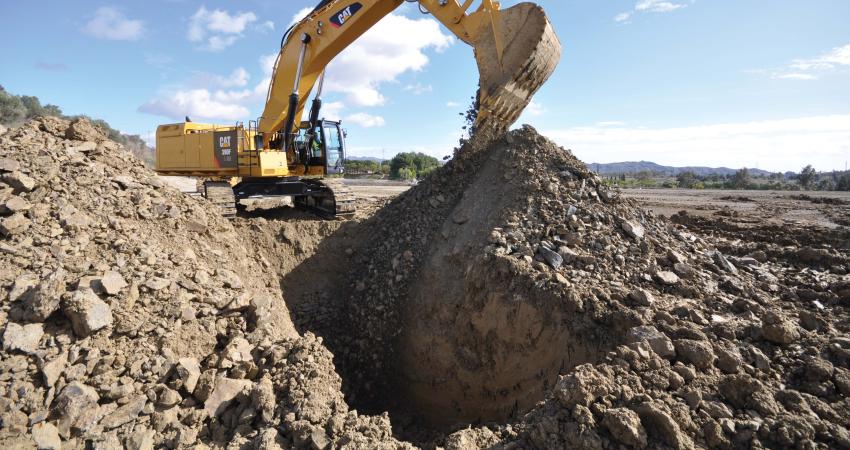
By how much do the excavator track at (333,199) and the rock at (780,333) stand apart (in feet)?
20.4

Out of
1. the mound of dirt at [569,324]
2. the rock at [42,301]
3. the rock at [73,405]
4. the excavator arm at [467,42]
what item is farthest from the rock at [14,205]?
the excavator arm at [467,42]

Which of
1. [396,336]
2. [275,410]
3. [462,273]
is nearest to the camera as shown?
[275,410]

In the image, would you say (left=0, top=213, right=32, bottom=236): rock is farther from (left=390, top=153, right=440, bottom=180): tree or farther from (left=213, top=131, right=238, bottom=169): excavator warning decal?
(left=390, top=153, right=440, bottom=180): tree

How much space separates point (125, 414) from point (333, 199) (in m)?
5.41

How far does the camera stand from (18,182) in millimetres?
4234

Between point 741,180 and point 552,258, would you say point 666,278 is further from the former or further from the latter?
point 741,180

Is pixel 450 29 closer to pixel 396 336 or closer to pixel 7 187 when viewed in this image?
pixel 396 336

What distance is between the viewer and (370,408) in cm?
545

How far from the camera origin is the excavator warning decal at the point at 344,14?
23.3 ft

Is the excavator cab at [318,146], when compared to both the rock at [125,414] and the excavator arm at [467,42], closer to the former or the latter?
the excavator arm at [467,42]

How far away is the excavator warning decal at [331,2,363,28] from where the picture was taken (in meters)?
7.11

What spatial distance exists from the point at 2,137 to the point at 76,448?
3736 mm

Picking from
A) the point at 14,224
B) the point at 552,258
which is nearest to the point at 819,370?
the point at 552,258

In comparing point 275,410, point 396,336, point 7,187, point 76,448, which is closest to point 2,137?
point 7,187
